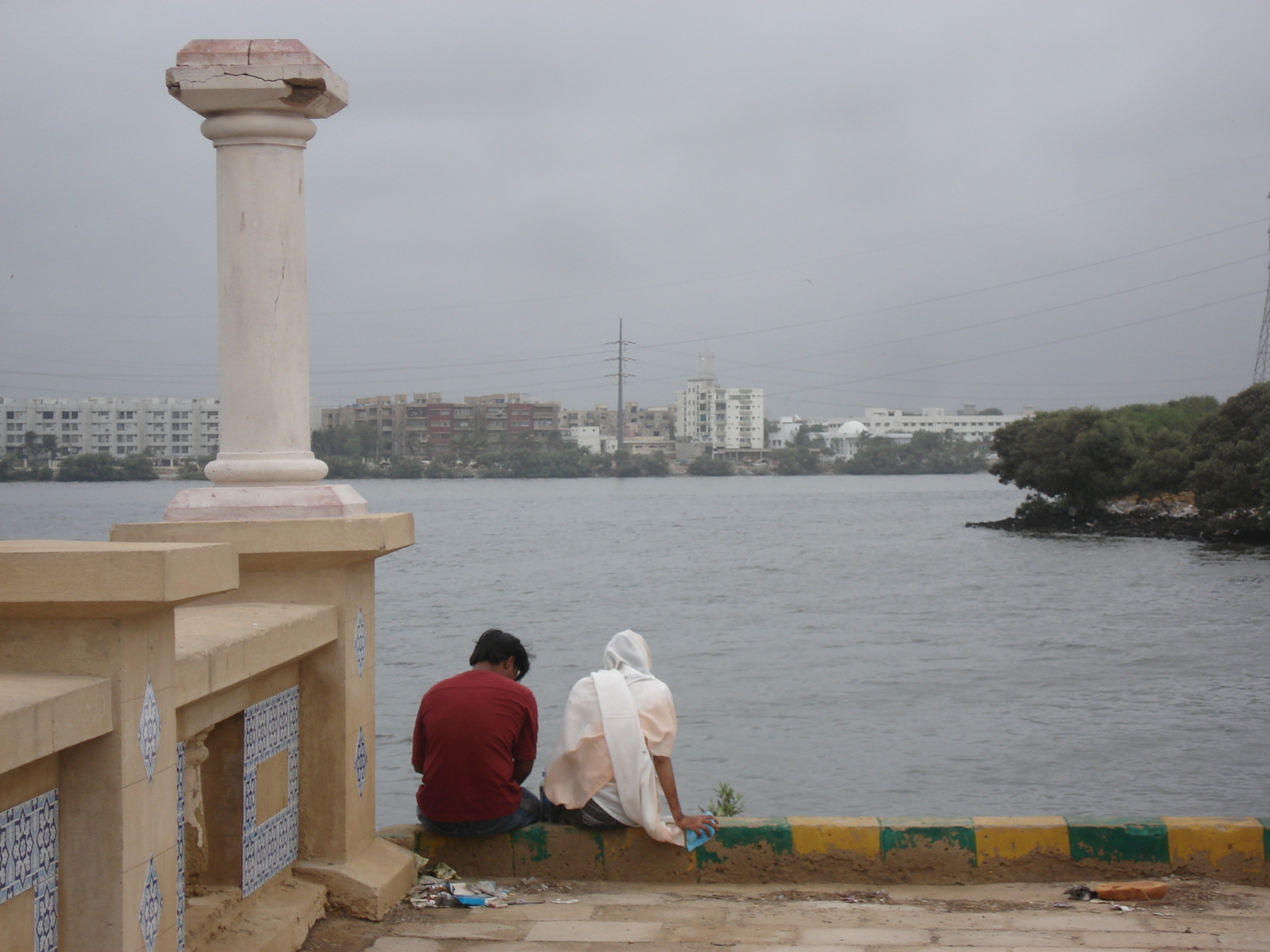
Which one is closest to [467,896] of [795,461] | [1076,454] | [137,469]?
[137,469]

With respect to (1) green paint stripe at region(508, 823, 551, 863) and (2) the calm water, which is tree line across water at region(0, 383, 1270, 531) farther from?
(1) green paint stripe at region(508, 823, 551, 863)

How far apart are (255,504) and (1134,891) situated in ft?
12.7

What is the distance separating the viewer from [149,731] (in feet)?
10.3

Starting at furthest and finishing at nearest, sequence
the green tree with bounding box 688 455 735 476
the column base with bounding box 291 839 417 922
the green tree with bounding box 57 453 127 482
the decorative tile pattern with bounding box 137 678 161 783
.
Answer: the green tree with bounding box 688 455 735 476
the green tree with bounding box 57 453 127 482
the column base with bounding box 291 839 417 922
the decorative tile pattern with bounding box 137 678 161 783

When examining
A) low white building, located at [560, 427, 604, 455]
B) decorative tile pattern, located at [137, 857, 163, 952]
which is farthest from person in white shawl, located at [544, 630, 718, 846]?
low white building, located at [560, 427, 604, 455]

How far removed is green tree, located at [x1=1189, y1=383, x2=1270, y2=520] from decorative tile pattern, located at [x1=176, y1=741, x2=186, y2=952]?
142 ft

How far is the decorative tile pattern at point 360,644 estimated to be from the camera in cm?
490

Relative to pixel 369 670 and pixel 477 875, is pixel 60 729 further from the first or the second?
pixel 477 875

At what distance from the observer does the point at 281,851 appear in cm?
453

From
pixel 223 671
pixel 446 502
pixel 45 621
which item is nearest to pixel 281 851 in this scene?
pixel 223 671

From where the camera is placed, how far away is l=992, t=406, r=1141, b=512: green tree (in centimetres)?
5541

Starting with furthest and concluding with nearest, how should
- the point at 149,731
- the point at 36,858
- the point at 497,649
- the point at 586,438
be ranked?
the point at 586,438, the point at 497,649, the point at 149,731, the point at 36,858

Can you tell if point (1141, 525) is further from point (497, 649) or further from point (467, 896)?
point (467, 896)

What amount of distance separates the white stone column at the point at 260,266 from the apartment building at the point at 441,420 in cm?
5588
